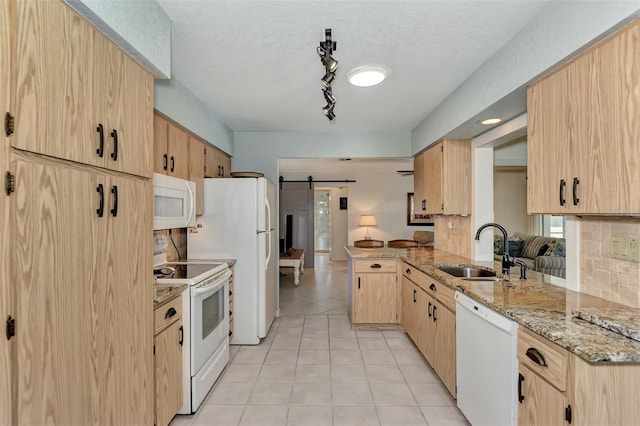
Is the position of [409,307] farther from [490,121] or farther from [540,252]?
[540,252]

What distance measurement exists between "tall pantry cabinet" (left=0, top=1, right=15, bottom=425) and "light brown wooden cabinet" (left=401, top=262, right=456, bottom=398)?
7.27 feet

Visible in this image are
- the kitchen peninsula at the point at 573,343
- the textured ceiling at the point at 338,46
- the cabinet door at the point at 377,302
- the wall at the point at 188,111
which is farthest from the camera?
the cabinet door at the point at 377,302

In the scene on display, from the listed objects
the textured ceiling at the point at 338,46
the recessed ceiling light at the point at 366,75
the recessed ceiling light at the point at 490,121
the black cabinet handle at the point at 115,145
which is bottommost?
the black cabinet handle at the point at 115,145

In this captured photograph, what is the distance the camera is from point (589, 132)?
139 centimetres

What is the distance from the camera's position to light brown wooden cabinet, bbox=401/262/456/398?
7.43ft

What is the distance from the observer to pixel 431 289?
265cm

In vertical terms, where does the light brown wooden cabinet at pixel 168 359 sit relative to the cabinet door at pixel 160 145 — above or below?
below

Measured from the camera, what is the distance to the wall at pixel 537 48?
4.33ft

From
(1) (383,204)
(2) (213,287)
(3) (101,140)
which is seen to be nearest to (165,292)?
(2) (213,287)

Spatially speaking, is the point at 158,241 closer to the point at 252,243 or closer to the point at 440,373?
the point at 252,243

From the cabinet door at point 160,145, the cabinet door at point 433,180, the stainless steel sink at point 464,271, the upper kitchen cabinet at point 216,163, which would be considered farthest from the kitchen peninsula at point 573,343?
the upper kitchen cabinet at point 216,163

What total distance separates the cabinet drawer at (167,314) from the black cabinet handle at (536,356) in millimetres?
1834

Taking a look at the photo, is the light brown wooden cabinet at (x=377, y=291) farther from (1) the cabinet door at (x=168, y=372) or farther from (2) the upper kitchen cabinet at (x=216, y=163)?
(1) the cabinet door at (x=168, y=372)

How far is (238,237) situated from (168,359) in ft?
4.91
